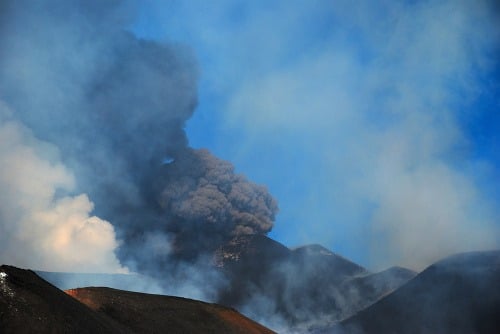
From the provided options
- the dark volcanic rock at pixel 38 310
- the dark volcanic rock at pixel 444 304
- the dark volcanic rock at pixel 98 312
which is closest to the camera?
the dark volcanic rock at pixel 38 310

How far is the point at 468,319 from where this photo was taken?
138ft

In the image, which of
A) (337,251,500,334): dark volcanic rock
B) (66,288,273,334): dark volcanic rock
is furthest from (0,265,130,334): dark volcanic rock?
(337,251,500,334): dark volcanic rock

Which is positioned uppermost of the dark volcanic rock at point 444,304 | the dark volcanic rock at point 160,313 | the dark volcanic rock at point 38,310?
the dark volcanic rock at point 444,304

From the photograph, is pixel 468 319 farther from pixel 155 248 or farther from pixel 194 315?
pixel 155 248

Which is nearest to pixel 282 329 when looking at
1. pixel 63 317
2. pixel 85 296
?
pixel 85 296

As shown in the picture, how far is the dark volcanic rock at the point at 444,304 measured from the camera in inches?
1656

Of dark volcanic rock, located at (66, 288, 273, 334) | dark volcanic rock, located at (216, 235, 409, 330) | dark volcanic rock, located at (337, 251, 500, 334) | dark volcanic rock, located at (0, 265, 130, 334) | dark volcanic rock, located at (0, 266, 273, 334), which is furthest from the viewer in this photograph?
dark volcanic rock, located at (216, 235, 409, 330)

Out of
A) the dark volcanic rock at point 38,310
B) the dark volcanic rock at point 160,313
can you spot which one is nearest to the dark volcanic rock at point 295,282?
the dark volcanic rock at point 160,313

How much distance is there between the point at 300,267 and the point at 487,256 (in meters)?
29.3

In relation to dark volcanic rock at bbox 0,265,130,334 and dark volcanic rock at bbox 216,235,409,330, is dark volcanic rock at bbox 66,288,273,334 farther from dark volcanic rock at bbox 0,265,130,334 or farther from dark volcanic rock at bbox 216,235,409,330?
dark volcanic rock at bbox 216,235,409,330

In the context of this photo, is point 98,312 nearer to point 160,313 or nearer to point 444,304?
point 160,313

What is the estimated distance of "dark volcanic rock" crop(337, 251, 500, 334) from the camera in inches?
1656

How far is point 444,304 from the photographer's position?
1767 inches

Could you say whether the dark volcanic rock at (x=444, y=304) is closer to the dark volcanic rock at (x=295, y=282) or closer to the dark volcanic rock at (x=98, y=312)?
the dark volcanic rock at (x=295, y=282)
